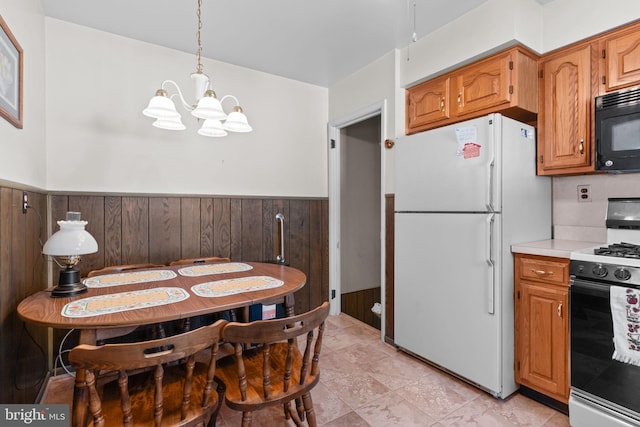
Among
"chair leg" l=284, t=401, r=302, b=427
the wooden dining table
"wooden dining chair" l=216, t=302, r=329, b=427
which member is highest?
the wooden dining table

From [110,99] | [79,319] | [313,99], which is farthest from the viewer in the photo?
[313,99]

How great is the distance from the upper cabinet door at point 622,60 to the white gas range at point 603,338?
920 mm

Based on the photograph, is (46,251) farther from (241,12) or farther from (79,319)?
(241,12)

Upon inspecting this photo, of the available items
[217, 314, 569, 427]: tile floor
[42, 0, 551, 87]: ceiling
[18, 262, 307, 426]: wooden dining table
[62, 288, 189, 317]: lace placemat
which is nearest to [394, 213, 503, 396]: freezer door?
[217, 314, 569, 427]: tile floor

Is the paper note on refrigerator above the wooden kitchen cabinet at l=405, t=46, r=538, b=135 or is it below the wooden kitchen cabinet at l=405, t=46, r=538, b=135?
below

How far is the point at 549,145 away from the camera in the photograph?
2143 millimetres

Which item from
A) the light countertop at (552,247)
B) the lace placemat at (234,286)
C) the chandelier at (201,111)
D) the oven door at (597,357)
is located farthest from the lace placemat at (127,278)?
the oven door at (597,357)

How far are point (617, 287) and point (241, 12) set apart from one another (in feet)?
8.81

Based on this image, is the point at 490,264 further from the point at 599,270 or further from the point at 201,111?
the point at 201,111

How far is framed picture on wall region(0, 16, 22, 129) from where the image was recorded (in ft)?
4.65

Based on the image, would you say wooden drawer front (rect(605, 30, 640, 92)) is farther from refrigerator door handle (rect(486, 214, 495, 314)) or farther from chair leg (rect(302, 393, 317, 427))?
chair leg (rect(302, 393, 317, 427))

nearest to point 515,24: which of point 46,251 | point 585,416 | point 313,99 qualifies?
point 313,99

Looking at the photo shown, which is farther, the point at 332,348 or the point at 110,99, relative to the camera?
the point at 332,348

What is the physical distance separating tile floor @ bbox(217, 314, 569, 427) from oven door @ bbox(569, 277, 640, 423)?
0.30 meters
